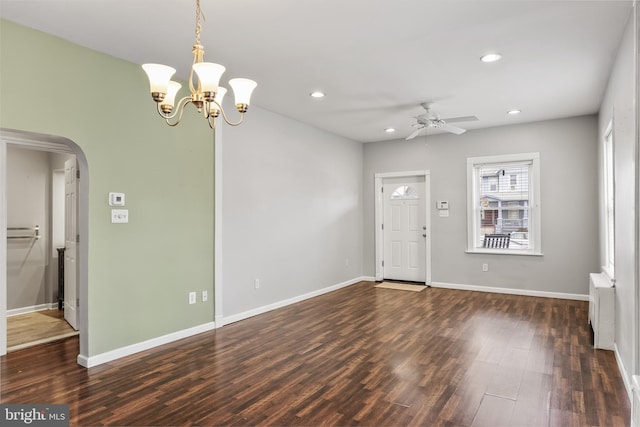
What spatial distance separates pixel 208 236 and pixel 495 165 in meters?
4.80

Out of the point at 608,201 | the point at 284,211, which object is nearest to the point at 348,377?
the point at 284,211

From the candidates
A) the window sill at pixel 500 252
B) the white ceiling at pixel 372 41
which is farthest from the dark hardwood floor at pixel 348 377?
the white ceiling at pixel 372 41

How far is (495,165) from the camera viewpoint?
6.47 metres

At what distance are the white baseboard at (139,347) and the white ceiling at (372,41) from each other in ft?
8.44

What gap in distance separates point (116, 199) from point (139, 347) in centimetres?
142

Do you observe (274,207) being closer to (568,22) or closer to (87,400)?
(87,400)

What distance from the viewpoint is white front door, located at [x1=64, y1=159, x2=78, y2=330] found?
4406 mm

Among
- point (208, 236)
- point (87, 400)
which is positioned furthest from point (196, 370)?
point (208, 236)

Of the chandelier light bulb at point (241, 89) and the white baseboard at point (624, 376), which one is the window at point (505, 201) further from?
the chandelier light bulb at point (241, 89)

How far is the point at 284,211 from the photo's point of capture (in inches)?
222

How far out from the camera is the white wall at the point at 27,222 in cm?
527

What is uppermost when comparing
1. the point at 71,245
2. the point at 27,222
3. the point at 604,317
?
the point at 27,222

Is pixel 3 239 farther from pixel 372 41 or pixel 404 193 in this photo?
pixel 404 193

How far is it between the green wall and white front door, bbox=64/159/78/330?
111 cm
